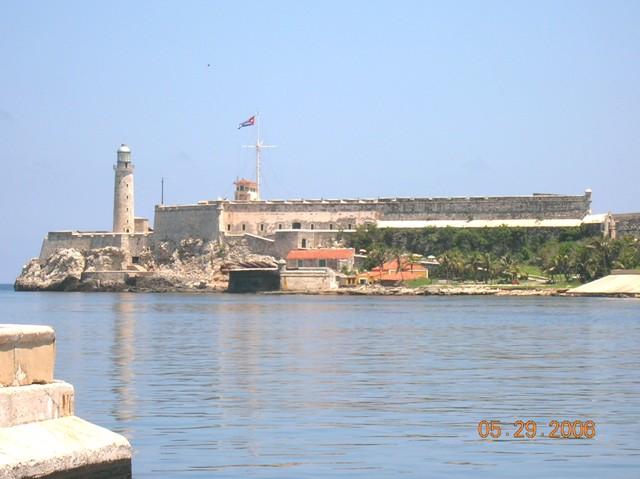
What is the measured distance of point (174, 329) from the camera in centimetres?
3694

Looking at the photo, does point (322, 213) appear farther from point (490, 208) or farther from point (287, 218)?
point (490, 208)

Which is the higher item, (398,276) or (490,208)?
(490,208)

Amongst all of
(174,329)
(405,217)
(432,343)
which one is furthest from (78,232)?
(432,343)

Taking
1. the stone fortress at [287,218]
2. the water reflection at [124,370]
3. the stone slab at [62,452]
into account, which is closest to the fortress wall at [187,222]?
the stone fortress at [287,218]

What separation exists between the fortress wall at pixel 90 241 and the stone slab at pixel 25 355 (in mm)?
77153

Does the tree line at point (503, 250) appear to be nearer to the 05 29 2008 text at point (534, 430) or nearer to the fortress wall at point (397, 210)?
the fortress wall at point (397, 210)

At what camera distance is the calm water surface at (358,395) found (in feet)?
38.1

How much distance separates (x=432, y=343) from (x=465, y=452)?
17299 mm

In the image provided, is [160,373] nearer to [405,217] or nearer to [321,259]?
[321,259]

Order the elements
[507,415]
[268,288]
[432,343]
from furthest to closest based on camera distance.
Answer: [268,288] < [432,343] < [507,415]

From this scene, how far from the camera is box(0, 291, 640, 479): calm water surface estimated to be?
1160 cm

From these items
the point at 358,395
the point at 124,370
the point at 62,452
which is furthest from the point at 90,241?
the point at 62,452

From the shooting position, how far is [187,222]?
84250mm

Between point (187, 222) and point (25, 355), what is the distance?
75.7 meters
